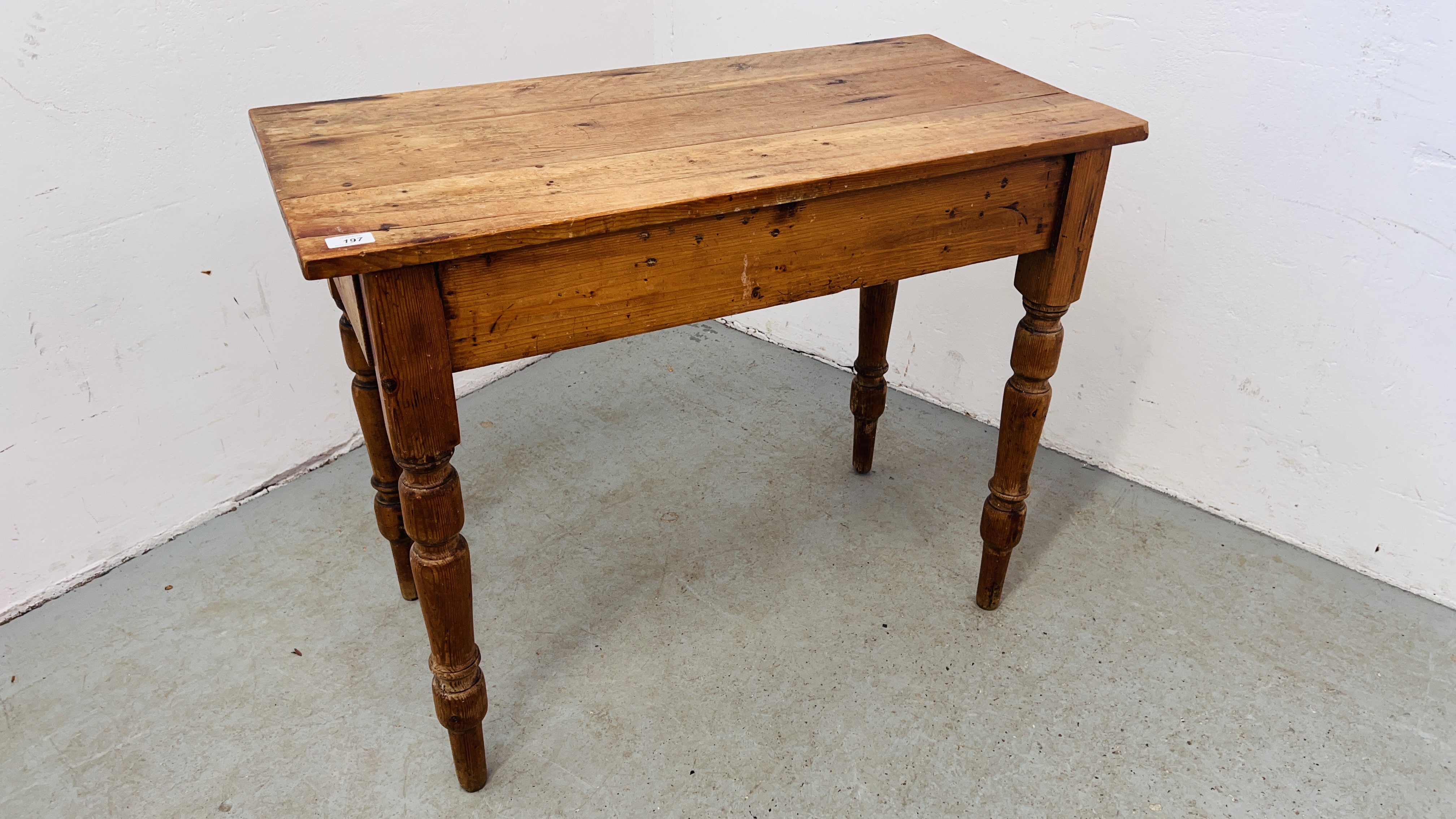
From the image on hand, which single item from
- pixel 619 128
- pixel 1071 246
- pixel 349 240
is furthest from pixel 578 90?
pixel 1071 246

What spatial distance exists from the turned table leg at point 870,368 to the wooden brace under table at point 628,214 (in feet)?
1.28

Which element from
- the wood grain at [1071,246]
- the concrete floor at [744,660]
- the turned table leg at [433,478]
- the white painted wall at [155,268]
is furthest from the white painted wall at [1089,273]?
the turned table leg at [433,478]

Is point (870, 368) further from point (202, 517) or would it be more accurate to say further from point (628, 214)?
point (202, 517)

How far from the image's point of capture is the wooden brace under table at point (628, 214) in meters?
1.13

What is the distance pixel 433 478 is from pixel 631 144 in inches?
19.6

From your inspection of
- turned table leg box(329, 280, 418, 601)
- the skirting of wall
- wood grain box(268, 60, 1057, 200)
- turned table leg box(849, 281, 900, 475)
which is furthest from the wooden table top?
the skirting of wall

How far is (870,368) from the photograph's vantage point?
2031mm

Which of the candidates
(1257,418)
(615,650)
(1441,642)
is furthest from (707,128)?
(1441,642)

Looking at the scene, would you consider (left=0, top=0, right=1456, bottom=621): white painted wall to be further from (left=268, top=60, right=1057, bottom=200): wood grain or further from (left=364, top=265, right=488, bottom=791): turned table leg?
(left=364, top=265, right=488, bottom=791): turned table leg

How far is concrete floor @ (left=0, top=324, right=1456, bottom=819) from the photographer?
4.94 feet

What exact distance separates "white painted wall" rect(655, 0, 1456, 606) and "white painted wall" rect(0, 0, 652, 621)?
48.3 inches

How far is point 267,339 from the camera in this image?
205cm

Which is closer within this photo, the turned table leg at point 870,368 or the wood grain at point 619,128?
the wood grain at point 619,128

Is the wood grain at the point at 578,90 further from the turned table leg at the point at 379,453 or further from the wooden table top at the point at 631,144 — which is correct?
the turned table leg at the point at 379,453
